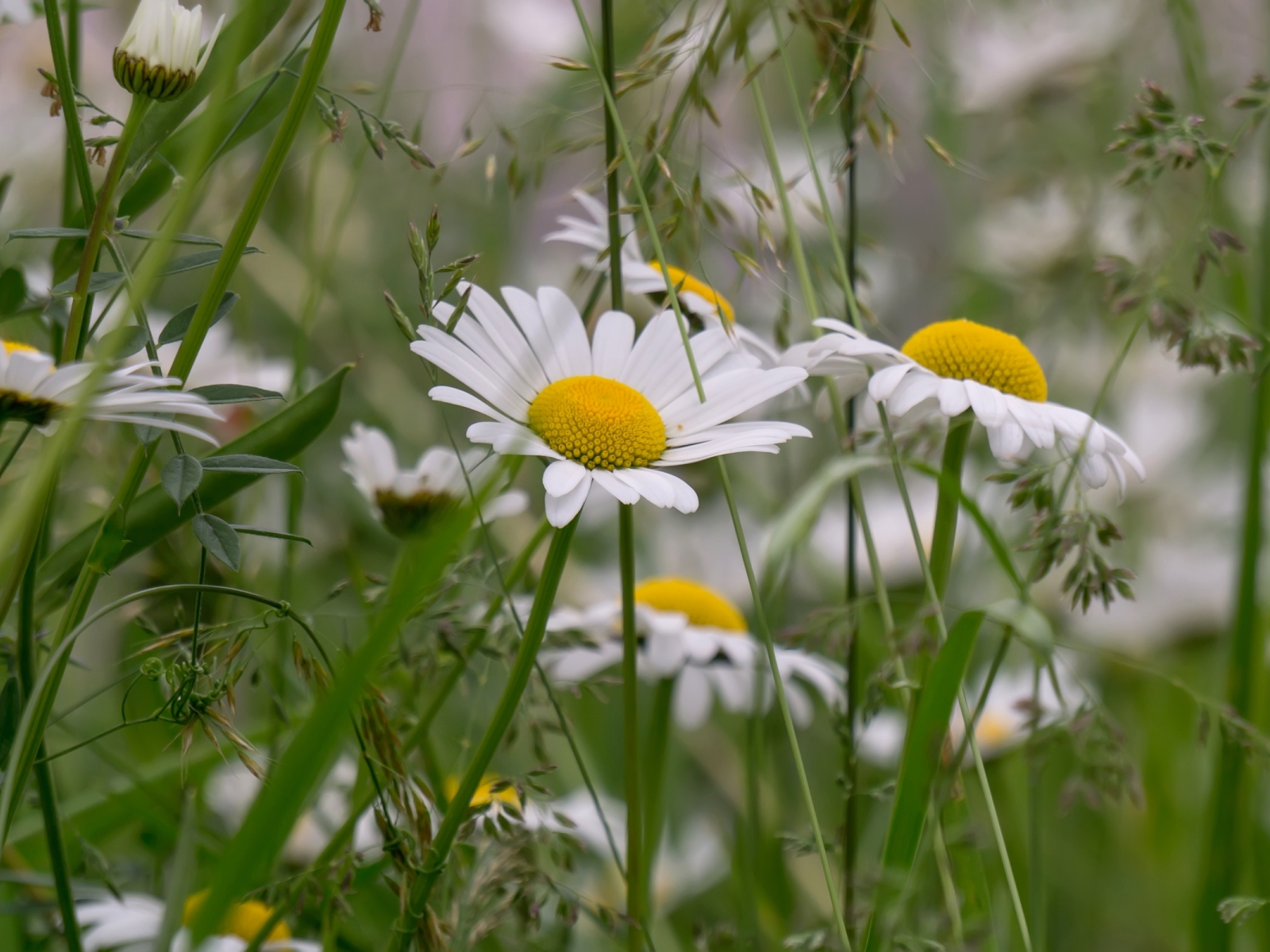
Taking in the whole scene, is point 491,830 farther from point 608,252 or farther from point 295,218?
point 295,218

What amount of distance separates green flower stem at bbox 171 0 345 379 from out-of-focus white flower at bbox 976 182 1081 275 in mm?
1121

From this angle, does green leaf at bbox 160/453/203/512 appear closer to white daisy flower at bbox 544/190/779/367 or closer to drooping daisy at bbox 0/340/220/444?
drooping daisy at bbox 0/340/220/444

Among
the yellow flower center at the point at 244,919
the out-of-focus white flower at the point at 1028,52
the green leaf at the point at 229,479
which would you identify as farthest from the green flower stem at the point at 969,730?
the out-of-focus white flower at the point at 1028,52

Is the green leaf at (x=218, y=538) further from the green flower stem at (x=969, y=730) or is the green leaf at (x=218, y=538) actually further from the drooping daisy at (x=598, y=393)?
the green flower stem at (x=969, y=730)

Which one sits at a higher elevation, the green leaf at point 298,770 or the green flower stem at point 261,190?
the green flower stem at point 261,190

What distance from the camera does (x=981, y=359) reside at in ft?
1.59

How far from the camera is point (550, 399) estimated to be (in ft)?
1.39

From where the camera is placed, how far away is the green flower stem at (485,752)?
373 mm

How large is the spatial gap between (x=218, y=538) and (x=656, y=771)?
0.28 meters

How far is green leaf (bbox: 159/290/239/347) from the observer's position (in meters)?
0.36

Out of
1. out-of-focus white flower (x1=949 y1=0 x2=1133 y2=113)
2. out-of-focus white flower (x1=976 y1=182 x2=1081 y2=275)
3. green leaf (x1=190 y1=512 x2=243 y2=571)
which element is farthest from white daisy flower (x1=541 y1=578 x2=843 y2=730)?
out-of-focus white flower (x1=949 y1=0 x2=1133 y2=113)

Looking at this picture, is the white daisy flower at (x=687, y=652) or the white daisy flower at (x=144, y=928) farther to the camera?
the white daisy flower at (x=687, y=652)

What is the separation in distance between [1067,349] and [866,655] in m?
0.73

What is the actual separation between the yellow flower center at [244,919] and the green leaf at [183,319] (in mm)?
267
